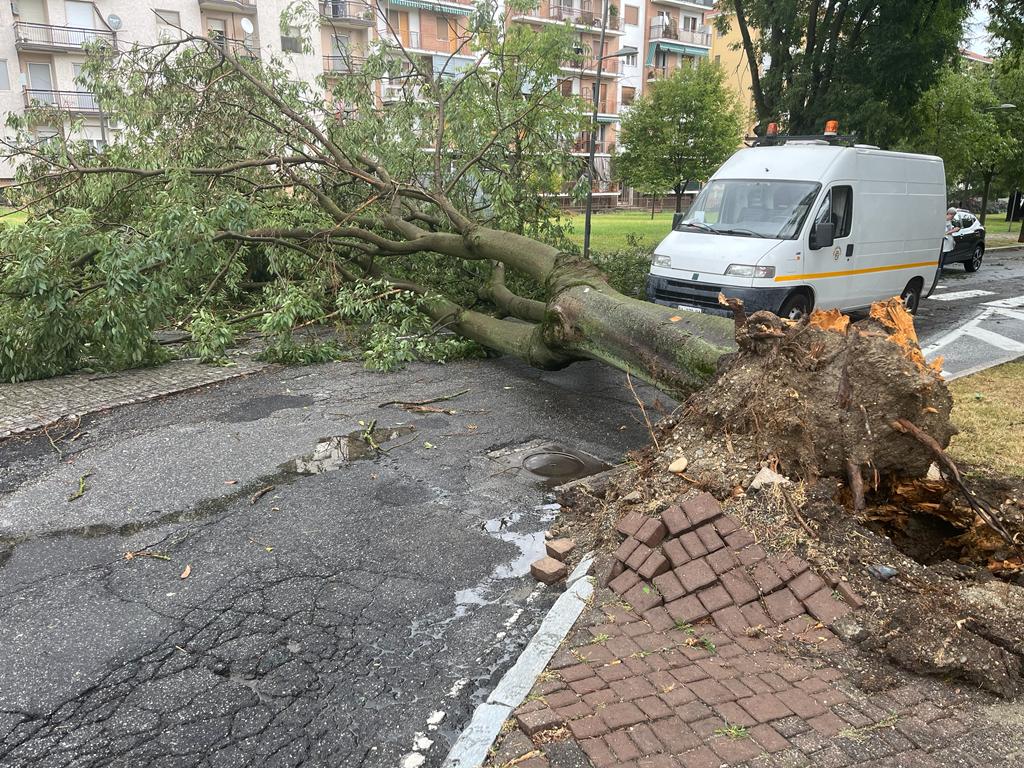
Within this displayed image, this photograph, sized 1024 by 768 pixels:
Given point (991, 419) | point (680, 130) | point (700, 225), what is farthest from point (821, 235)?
point (680, 130)

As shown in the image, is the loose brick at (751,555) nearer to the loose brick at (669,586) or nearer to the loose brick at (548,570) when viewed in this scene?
the loose brick at (669,586)

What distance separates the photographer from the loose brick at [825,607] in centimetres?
342

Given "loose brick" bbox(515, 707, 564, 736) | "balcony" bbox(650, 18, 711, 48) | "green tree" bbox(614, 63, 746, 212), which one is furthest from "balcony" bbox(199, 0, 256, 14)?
"loose brick" bbox(515, 707, 564, 736)

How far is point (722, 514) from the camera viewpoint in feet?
12.9

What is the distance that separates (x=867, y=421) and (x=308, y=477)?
12.4ft

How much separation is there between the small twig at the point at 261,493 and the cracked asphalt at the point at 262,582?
0.25 ft

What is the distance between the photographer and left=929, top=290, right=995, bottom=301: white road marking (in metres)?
14.5

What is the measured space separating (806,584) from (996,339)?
8914mm

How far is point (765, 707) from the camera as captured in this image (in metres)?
2.89

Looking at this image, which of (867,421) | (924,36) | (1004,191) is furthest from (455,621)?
(1004,191)

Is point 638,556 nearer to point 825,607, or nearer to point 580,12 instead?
point 825,607

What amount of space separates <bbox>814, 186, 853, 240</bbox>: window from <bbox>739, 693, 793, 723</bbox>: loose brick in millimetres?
7950

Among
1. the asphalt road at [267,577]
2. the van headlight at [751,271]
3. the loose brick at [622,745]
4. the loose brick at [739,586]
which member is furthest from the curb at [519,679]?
the van headlight at [751,271]

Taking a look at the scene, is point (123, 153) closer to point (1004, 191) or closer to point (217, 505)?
point (217, 505)
